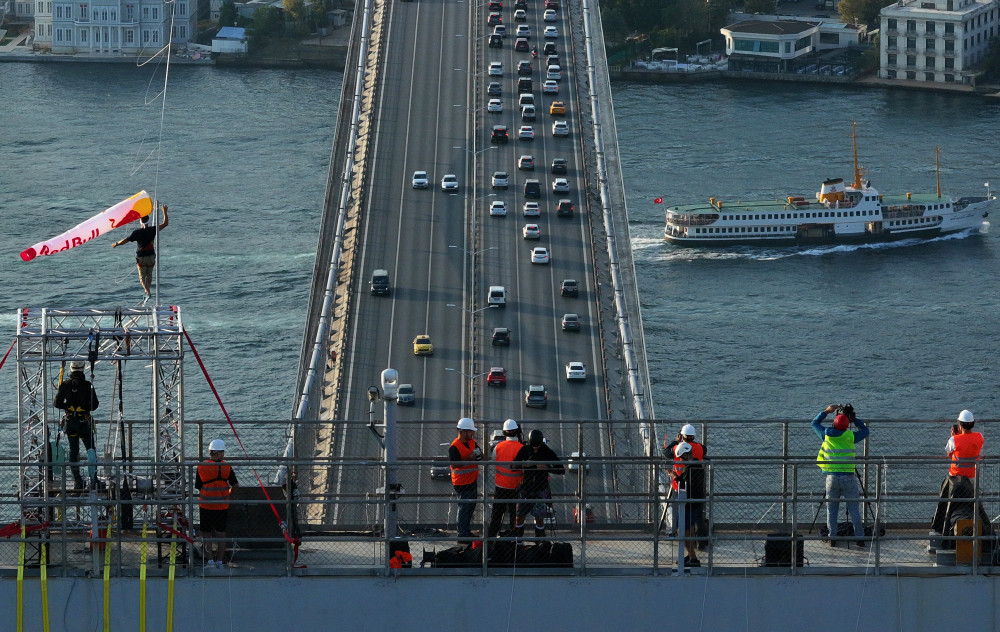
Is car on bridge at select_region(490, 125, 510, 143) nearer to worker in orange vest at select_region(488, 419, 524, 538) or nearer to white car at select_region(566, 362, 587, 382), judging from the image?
white car at select_region(566, 362, 587, 382)

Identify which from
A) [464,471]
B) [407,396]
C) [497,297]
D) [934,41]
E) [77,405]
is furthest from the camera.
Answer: [934,41]

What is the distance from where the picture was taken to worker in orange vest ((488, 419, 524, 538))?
14.7 m

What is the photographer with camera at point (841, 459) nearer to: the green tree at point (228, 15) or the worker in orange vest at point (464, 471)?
the worker in orange vest at point (464, 471)

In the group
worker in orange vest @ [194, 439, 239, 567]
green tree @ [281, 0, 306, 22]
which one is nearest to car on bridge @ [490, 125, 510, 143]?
green tree @ [281, 0, 306, 22]

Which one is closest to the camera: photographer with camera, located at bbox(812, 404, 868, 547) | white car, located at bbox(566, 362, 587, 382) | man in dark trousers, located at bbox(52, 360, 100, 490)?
photographer with camera, located at bbox(812, 404, 868, 547)

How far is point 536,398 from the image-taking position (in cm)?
4703


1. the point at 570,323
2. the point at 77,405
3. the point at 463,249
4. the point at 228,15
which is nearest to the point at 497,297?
the point at 570,323

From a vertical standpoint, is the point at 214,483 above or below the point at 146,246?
below

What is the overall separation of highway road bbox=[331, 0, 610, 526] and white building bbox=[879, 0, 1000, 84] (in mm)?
21100

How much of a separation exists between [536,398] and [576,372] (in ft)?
5.67

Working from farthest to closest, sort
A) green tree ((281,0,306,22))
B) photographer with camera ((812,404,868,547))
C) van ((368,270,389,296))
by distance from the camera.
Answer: green tree ((281,0,306,22)), van ((368,270,389,296)), photographer with camera ((812,404,868,547))

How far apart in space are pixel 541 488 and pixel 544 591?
98 centimetres

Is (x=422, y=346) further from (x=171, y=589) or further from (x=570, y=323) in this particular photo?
(x=171, y=589)

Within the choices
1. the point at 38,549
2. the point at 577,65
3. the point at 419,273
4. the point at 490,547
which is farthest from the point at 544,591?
the point at 577,65
